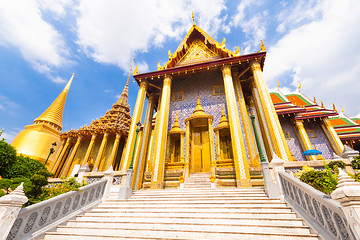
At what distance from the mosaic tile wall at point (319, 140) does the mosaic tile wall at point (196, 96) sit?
334 inches

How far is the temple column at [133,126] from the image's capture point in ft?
29.6

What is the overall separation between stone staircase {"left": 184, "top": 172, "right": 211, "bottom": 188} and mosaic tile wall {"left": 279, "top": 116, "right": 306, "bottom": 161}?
854 centimetres

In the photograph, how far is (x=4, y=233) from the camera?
298cm

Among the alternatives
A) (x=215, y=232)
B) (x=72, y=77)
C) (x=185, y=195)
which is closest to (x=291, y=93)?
(x=185, y=195)

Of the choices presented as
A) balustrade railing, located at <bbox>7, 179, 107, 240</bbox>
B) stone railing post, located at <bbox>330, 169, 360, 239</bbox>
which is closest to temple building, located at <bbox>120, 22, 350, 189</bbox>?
balustrade railing, located at <bbox>7, 179, 107, 240</bbox>

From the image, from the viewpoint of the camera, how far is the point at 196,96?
12.7 metres

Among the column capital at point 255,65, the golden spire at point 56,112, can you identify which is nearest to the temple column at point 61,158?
the golden spire at point 56,112

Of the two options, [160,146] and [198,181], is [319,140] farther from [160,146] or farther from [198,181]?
[160,146]

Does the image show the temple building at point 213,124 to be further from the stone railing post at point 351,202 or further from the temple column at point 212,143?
the stone railing post at point 351,202

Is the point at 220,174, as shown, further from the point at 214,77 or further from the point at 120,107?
the point at 120,107

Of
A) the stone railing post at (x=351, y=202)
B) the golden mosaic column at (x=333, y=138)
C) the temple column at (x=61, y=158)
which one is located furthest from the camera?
the temple column at (x=61, y=158)

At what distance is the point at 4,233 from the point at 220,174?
7930 mm

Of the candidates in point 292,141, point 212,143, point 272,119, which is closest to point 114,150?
point 212,143

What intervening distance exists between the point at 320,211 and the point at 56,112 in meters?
34.7
